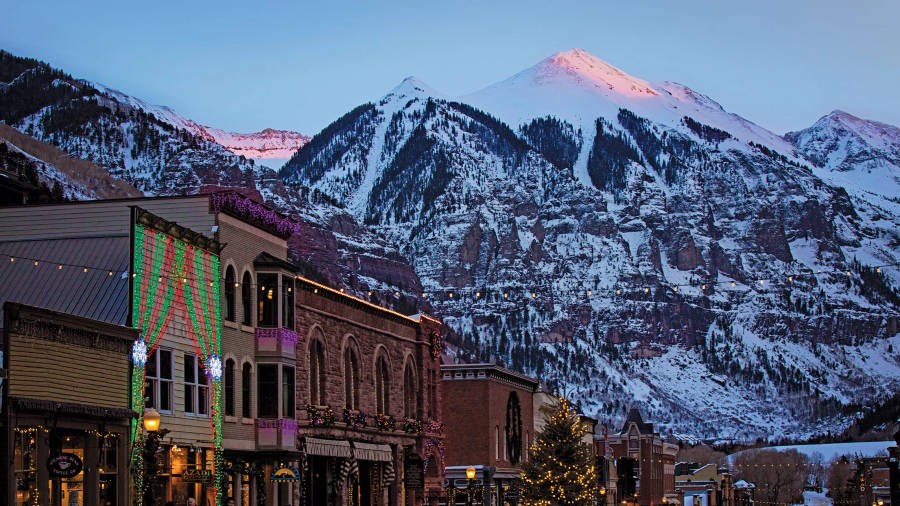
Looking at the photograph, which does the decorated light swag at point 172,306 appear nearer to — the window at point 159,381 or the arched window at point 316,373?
the window at point 159,381

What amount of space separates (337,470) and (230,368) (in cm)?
1139

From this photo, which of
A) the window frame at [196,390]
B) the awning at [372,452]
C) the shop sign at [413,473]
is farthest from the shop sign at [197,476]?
the shop sign at [413,473]

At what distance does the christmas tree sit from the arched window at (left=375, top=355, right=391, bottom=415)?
867 cm

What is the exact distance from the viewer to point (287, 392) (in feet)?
154

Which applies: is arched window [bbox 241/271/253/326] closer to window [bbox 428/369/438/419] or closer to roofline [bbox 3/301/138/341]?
roofline [bbox 3/301/138/341]

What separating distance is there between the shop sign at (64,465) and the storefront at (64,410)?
0.08 ft

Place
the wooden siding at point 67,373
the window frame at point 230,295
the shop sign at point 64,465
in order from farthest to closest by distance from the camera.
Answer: the window frame at point 230,295 < the shop sign at point 64,465 < the wooden siding at point 67,373

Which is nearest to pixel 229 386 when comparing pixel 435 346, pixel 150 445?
pixel 150 445

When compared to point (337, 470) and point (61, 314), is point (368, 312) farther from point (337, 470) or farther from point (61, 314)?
point (61, 314)

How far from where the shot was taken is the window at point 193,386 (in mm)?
40250

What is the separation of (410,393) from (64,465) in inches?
1274

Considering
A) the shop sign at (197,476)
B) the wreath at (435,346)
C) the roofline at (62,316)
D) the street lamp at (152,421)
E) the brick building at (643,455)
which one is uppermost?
the wreath at (435,346)

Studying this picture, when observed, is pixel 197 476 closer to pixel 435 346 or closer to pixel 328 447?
pixel 328 447

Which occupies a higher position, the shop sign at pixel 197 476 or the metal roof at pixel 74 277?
the metal roof at pixel 74 277
